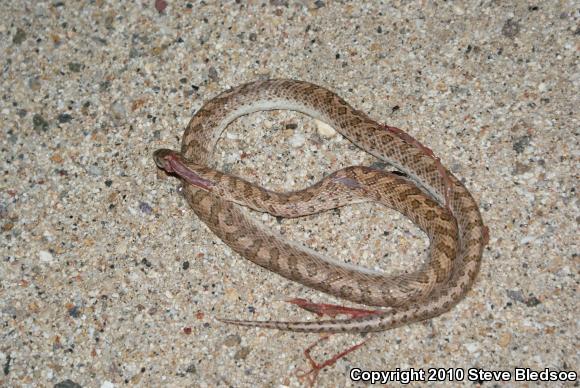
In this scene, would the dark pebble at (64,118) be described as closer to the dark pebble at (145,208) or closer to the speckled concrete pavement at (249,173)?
the speckled concrete pavement at (249,173)

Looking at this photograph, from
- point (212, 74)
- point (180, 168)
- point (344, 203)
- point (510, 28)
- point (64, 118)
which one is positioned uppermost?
point (510, 28)

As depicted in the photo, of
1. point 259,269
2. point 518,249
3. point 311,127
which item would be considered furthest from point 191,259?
point 518,249

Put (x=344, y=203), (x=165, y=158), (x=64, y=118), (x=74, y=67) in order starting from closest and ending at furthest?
(x=344, y=203)
(x=165, y=158)
(x=64, y=118)
(x=74, y=67)

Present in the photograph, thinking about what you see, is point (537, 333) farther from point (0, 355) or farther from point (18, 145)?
point (18, 145)

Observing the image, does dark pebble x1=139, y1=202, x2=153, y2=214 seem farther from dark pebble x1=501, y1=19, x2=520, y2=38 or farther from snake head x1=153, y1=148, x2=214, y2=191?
dark pebble x1=501, y1=19, x2=520, y2=38

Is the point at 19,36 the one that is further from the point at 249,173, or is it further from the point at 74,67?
the point at 249,173

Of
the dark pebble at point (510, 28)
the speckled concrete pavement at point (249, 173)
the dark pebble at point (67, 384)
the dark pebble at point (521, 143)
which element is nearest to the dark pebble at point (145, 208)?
the speckled concrete pavement at point (249, 173)

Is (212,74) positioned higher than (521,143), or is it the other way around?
(212,74)

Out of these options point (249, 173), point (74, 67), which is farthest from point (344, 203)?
point (74, 67)
